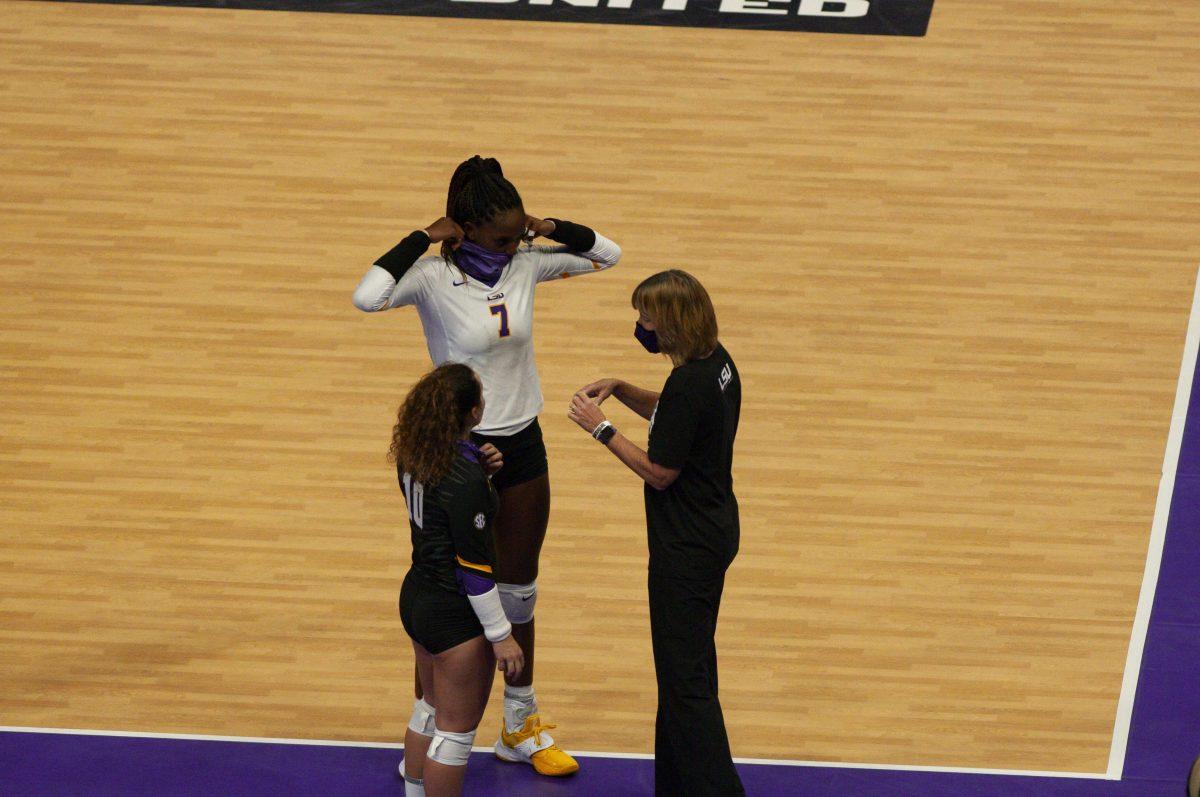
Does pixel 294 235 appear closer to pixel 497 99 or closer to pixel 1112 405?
pixel 497 99

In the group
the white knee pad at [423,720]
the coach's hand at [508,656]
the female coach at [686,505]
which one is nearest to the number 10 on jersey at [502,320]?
the female coach at [686,505]

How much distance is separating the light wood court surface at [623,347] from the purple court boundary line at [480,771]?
117mm

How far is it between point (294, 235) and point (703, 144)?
2749 millimetres

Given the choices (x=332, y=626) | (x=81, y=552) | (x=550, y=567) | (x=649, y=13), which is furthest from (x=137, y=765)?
(x=649, y=13)

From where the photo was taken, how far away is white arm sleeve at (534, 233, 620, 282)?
595 cm

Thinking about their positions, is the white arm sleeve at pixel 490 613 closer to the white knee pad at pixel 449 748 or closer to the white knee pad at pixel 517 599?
the white knee pad at pixel 449 748

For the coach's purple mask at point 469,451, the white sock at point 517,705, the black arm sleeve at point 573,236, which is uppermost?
the black arm sleeve at point 573,236

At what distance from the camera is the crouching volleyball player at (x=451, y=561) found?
16.8ft

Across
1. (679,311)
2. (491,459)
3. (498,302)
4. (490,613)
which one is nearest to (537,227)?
(498,302)

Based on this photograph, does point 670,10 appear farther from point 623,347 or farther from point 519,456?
point 519,456

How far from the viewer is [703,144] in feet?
34.9

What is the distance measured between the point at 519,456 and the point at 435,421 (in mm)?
788

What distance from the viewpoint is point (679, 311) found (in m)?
5.32

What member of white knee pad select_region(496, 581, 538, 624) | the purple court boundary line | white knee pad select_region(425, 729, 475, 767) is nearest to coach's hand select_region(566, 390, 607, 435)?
white knee pad select_region(496, 581, 538, 624)
